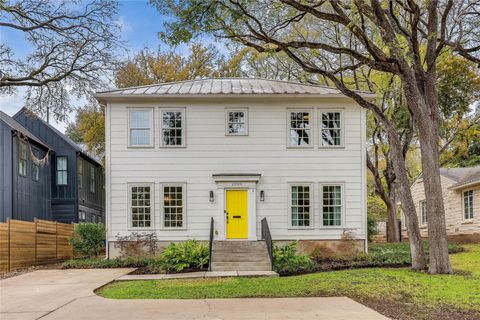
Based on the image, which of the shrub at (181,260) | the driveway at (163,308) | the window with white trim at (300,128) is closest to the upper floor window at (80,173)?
the shrub at (181,260)

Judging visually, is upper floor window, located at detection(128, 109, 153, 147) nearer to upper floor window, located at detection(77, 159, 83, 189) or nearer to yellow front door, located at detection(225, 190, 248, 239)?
yellow front door, located at detection(225, 190, 248, 239)

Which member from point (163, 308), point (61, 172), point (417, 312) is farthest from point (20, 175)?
point (417, 312)

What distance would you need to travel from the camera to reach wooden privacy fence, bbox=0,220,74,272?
44.3 feet

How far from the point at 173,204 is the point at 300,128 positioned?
5.42 metres

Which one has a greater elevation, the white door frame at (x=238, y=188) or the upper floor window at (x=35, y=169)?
the upper floor window at (x=35, y=169)

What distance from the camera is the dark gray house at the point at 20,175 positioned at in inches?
736

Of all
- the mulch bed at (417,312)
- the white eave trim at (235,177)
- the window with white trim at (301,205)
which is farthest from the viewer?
the window with white trim at (301,205)

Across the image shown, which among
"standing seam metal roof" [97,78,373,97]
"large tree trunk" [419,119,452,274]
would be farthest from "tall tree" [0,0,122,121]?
"large tree trunk" [419,119,452,274]

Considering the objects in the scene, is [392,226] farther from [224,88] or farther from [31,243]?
[31,243]

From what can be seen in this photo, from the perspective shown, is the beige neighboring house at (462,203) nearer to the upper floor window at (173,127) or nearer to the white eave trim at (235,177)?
the white eave trim at (235,177)

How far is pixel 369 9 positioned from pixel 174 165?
8.30 metres

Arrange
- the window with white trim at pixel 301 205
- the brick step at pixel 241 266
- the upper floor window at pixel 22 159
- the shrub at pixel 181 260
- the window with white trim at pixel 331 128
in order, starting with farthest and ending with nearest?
the upper floor window at pixel 22 159 → the window with white trim at pixel 331 128 → the window with white trim at pixel 301 205 → the brick step at pixel 241 266 → the shrub at pixel 181 260

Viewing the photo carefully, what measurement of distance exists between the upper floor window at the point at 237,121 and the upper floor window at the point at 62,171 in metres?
10.9

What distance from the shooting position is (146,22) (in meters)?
13.8
